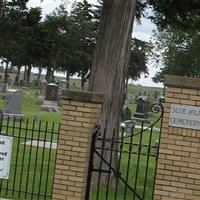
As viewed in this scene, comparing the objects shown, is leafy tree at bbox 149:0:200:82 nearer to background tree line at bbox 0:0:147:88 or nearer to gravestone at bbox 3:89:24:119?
gravestone at bbox 3:89:24:119

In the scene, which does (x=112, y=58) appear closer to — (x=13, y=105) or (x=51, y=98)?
(x=13, y=105)

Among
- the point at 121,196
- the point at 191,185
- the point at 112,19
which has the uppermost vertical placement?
the point at 112,19

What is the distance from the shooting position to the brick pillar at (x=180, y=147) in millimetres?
7531

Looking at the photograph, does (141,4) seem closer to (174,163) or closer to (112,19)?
(112,19)

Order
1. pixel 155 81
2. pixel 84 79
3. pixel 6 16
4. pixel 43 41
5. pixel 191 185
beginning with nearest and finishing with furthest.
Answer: pixel 191 185, pixel 6 16, pixel 43 41, pixel 84 79, pixel 155 81

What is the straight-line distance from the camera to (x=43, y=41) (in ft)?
224

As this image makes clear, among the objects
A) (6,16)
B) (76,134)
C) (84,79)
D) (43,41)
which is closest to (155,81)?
(84,79)

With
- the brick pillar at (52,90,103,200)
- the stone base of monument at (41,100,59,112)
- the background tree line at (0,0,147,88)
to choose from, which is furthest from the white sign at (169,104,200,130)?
the background tree line at (0,0,147,88)

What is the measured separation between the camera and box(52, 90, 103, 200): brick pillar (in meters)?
7.96

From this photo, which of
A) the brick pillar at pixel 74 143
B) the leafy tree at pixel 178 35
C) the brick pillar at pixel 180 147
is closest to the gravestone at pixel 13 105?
the leafy tree at pixel 178 35

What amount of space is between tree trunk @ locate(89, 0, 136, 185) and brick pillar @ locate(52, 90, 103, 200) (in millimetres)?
3419

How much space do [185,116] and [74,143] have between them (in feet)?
5.13

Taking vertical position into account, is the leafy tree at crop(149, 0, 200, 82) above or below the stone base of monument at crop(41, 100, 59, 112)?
above

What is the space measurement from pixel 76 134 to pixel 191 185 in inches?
66.2
